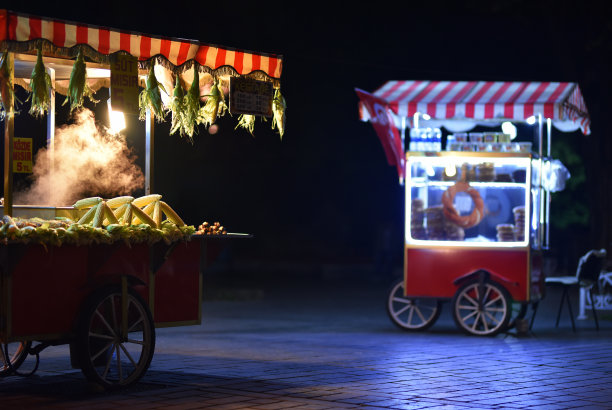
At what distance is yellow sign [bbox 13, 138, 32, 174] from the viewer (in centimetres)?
854

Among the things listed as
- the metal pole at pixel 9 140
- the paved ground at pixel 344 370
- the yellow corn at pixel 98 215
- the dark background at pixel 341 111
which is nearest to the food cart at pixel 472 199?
the paved ground at pixel 344 370

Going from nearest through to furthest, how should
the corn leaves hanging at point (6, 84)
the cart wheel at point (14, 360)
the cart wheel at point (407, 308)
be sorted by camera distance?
the corn leaves hanging at point (6, 84) < the cart wheel at point (14, 360) < the cart wheel at point (407, 308)

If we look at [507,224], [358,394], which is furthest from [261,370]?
[507,224]

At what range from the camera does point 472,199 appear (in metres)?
13.0

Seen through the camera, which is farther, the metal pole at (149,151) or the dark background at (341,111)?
the dark background at (341,111)

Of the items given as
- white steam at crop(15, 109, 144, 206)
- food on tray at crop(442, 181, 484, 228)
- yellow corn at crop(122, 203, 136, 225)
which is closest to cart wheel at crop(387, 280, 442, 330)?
food on tray at crop(442, 181, 484, 228)

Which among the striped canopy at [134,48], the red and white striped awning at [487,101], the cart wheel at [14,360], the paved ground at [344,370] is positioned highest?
the red and white striped awning at [487,101]

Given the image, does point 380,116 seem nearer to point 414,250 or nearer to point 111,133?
point 414,250

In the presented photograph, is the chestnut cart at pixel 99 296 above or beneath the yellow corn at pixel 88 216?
beneath

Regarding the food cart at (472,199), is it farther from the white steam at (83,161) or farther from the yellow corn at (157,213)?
the yellow corn at (157,213)

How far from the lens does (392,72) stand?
25078 millimetres

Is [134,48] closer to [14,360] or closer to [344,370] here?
[14,360]

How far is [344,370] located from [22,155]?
3.43 metres

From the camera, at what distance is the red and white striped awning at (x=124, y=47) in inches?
281
